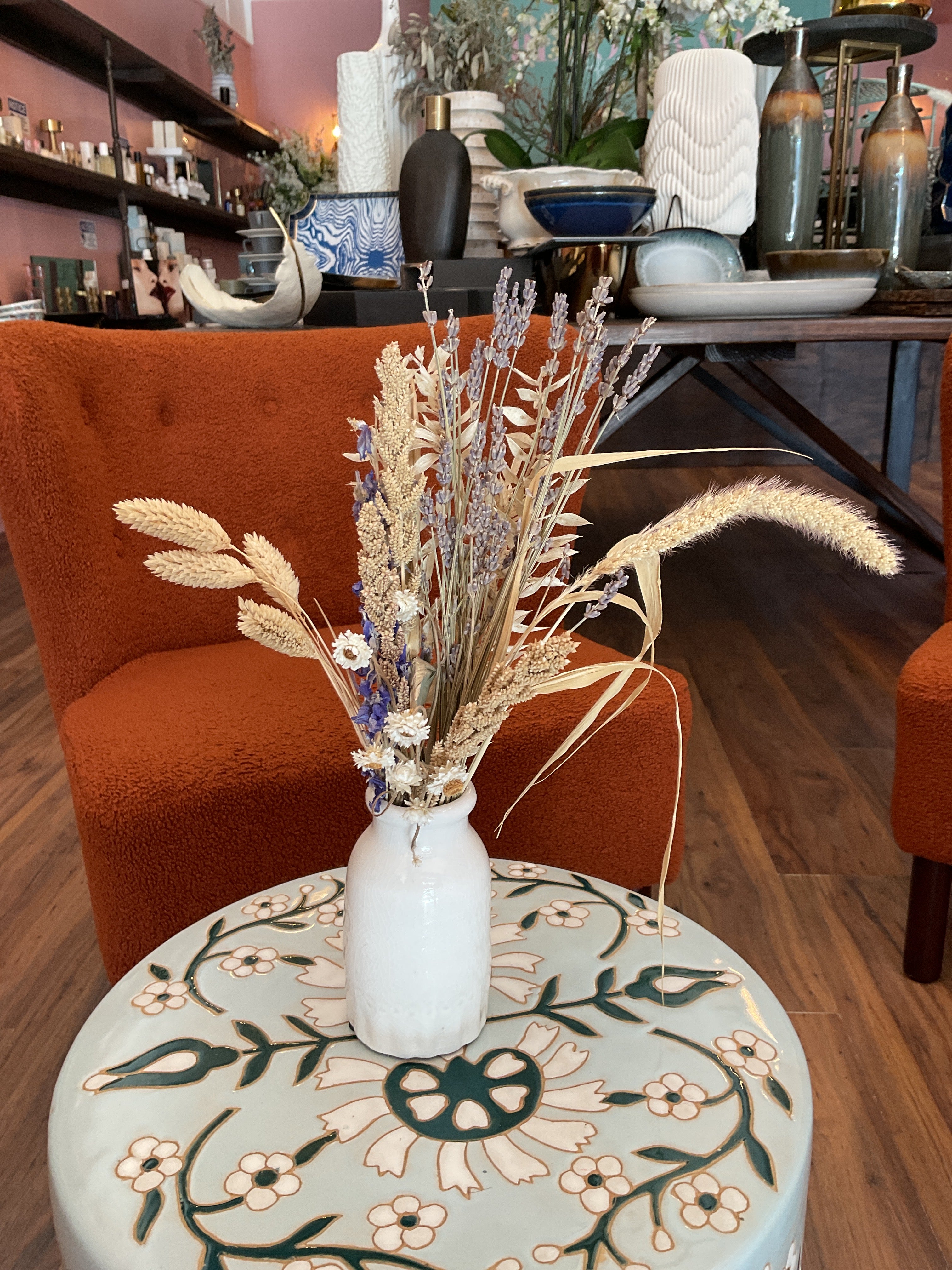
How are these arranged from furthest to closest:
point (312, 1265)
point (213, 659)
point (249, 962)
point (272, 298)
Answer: point (272, 298), point (213, 659), point (249, 962), point (312, 1265)

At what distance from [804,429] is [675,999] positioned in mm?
2217

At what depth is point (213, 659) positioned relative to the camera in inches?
50.4

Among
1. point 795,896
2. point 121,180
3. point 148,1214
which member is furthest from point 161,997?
point 121,180

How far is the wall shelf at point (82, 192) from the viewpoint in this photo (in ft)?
12.7

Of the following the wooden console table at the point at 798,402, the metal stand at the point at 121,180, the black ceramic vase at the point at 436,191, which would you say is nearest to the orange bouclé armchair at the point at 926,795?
the wooden console table at the point at 798,402

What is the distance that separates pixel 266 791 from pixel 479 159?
6.57 ft

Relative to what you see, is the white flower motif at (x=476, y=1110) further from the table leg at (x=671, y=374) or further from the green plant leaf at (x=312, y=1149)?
the table leg at (x=671, y=374)

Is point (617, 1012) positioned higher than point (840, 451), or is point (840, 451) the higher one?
point (840, 451)

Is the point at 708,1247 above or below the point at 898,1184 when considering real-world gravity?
above

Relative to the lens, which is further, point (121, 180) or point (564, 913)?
point (121, 180)

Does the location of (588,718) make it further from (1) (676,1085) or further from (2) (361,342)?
(2) (361,342)

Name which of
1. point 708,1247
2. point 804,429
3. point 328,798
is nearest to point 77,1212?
point 708,1247

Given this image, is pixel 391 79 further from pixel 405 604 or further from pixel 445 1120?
pixel 445 1120

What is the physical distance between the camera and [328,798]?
41.5 inches
